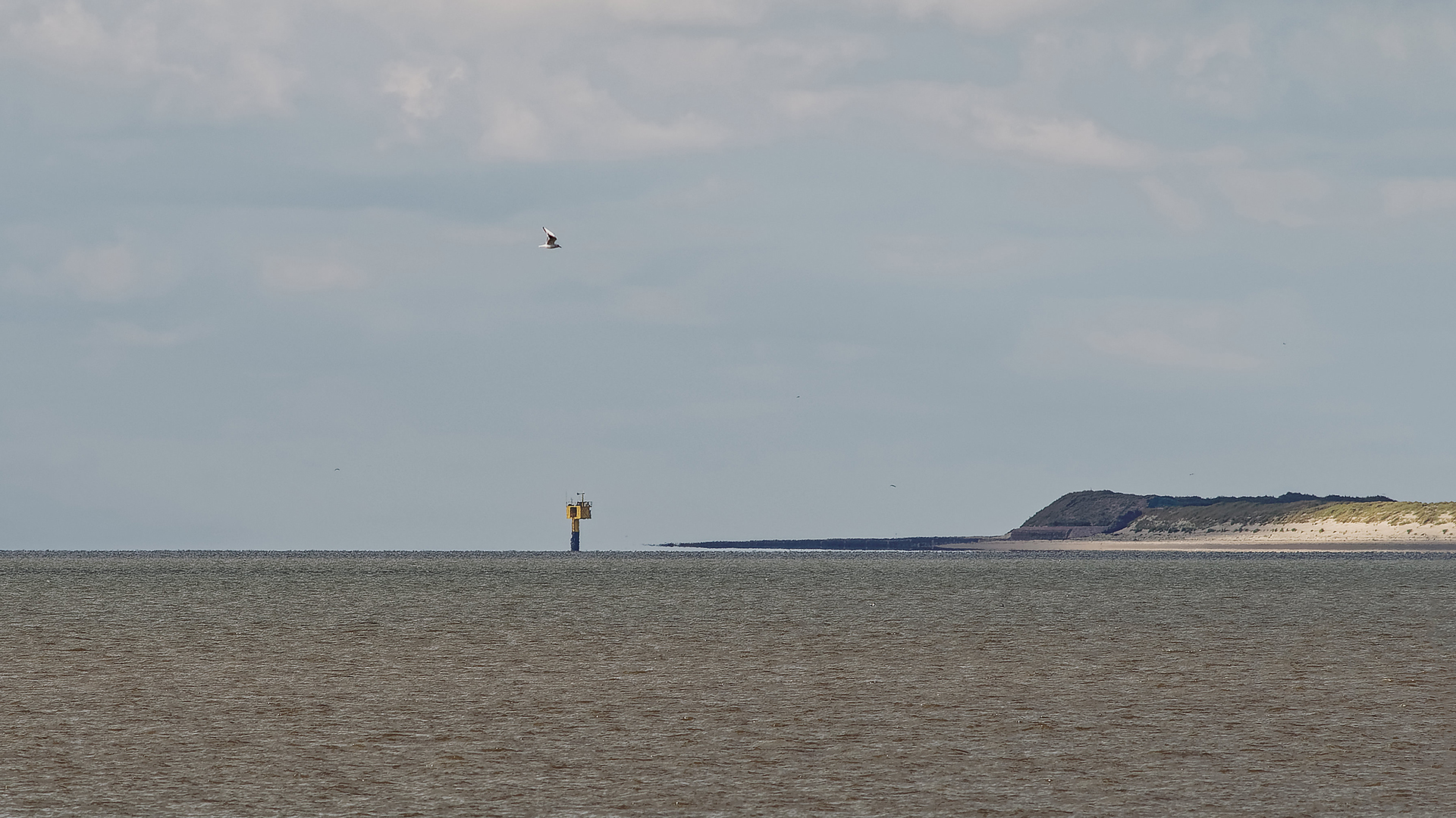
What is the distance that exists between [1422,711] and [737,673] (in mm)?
15126

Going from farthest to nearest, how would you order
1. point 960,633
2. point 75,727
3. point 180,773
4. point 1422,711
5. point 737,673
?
1. point 960,633
2. point 737,673
3. point 1422,711
4. point 75,727
5. point 180,773

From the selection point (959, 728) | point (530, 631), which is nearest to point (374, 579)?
point (530, 631)

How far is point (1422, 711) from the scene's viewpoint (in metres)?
29.3

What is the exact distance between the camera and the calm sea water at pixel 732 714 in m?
20.8

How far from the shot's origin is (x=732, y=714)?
29641mm

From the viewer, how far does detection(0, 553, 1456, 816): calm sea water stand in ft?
68.3

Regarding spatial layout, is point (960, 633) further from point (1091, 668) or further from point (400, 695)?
point (400, 695)

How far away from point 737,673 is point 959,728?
448 inches

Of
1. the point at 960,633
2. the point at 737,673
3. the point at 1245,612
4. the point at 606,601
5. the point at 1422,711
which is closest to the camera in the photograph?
the point at 1422,711

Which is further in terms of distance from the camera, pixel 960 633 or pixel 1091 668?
pixel 960 633

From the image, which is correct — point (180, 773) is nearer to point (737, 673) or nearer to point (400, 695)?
point (400, 695)

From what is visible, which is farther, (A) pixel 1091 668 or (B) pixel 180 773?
(A) pixel 1091 668

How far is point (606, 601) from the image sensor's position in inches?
3219

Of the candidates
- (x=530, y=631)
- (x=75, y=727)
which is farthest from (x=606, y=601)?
(x=75, y=727)
